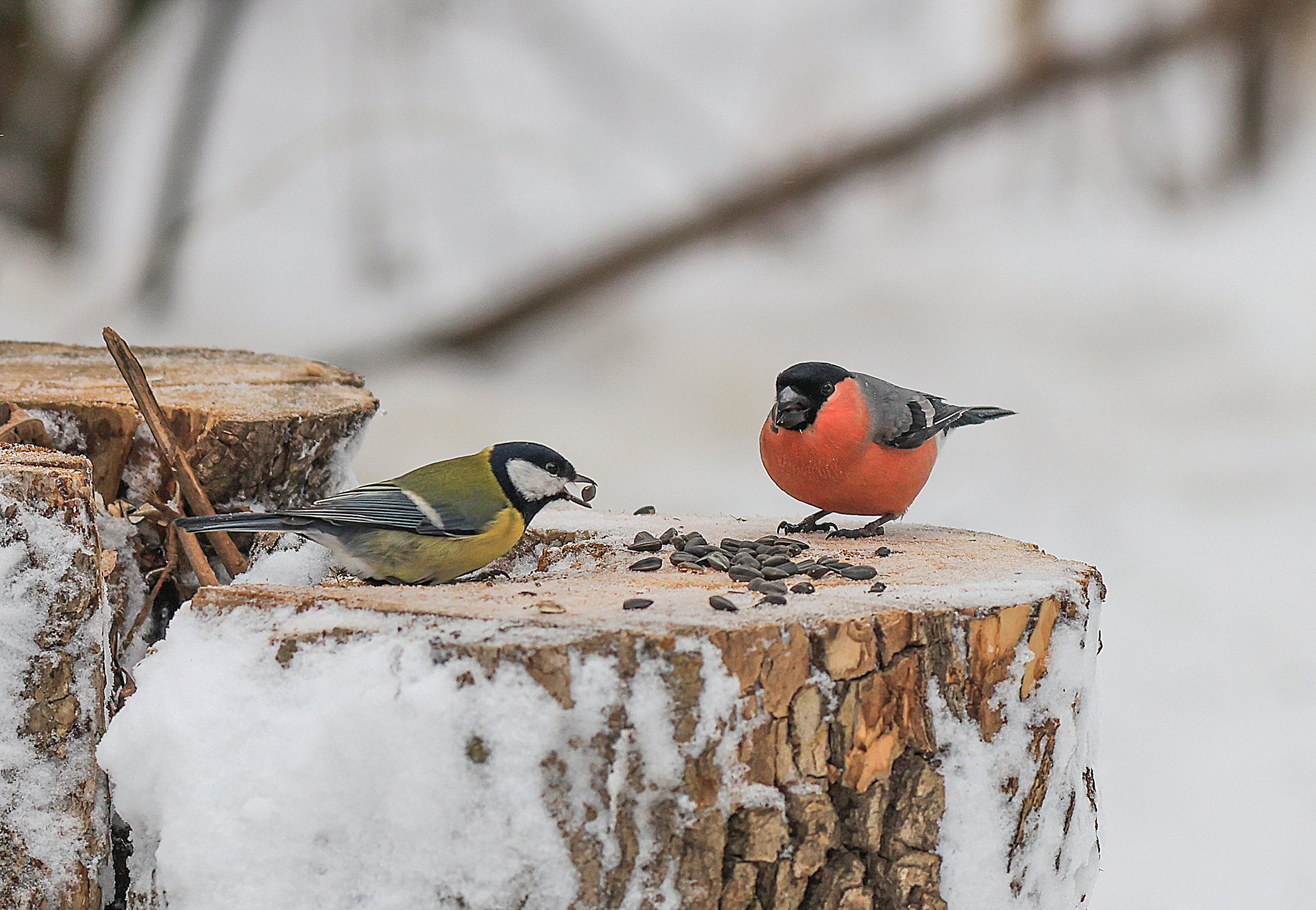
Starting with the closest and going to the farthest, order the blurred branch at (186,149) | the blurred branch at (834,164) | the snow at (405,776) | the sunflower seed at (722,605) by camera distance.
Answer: the snow at (405,776)
the sunflower seed at (722,605)
the blurred branch at (186,149)
the blurred branch at (834,164)

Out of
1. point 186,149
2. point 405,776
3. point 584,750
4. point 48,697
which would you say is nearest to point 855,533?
point 584,750

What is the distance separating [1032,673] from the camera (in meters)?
1.43

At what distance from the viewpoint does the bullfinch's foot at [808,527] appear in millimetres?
2027

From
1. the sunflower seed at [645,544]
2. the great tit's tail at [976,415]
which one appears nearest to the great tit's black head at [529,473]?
the sunflower seed at [645,544]

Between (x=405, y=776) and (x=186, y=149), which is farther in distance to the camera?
(x=186, y=149)

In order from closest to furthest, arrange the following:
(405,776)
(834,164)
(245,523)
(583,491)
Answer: (405,776) → (245,523) → (583,491) → (834,164)

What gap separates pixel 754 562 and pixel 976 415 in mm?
753

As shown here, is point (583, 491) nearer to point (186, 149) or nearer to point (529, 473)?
point (529, 473)

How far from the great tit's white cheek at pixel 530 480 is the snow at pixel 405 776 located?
21.3 inches

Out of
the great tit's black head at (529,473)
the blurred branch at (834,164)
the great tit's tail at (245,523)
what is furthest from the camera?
the blurred branch at (834,164)

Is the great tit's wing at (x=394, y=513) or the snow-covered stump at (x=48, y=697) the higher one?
the great tit's wing at (x=394, y=513)

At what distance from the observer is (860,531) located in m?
2.00

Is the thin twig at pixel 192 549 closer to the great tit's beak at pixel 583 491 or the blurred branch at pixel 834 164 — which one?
the great tit's beak at pixel 583 491

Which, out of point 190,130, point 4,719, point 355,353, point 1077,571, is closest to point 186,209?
point 190,130
